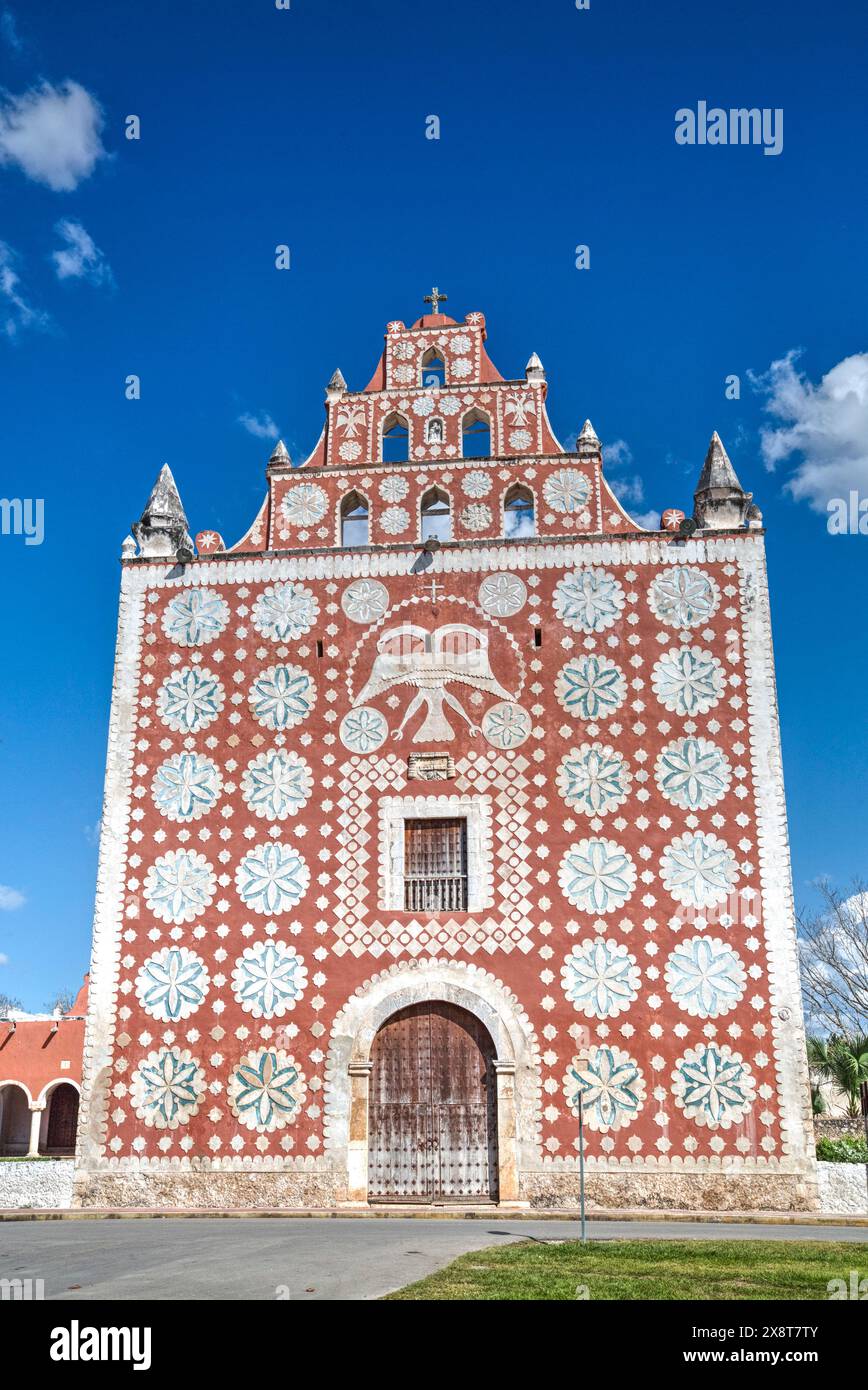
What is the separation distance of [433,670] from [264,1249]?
10.1 meters

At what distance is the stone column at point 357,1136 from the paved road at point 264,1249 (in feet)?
2.99

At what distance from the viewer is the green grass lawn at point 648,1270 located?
296 inches

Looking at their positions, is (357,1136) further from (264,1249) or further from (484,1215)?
(264,1249)

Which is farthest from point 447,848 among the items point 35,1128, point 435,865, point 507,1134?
point 35,1128

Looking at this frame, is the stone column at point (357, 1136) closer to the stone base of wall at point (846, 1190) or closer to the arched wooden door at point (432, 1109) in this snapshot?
the arched wooden door at point (432, 1109)

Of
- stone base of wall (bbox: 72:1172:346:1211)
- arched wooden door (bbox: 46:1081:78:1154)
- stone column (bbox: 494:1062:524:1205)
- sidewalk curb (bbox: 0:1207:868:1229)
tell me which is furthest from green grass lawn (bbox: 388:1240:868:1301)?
arched wooden door (bbox: 46:1081:78:1154)

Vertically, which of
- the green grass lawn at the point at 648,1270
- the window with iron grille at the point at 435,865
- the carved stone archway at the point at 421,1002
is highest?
the window with iron grille at the point at 435,865

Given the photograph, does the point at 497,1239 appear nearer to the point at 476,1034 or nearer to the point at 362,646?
the point at 476,1034

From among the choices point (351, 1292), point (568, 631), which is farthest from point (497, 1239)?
point (568, 631)

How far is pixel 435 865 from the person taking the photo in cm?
1808

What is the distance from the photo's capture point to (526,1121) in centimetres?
1655

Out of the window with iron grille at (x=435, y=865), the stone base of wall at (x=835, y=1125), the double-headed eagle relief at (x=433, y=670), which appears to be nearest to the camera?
the window with iron grille at (x=435, y=865)

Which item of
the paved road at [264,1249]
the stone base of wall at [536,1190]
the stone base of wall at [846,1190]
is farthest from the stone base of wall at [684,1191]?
the paved road at [264,1249]

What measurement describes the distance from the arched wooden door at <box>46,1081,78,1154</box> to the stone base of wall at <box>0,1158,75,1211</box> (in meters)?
17.9
